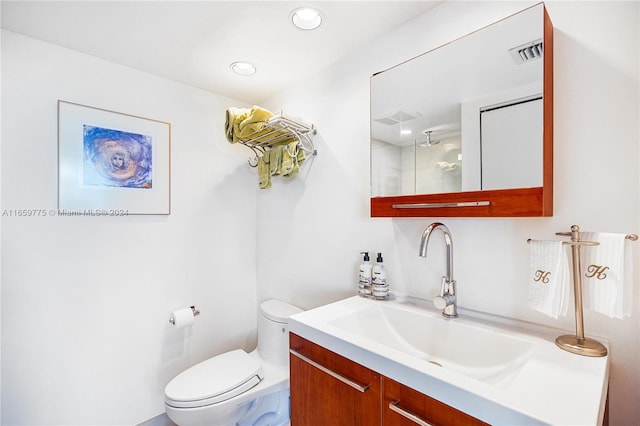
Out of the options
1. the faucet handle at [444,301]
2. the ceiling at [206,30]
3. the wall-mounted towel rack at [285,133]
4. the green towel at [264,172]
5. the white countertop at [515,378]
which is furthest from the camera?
the green towel at [264,172]

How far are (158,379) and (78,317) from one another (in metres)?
0.61

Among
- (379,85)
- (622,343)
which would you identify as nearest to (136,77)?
(379,85)

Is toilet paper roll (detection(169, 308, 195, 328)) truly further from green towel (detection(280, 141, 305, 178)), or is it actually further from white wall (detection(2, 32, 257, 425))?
green towel (detection(280, 141, 305, 178))

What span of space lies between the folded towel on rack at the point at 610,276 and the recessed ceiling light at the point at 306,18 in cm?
133

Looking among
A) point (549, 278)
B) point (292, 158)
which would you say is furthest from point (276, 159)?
point (549, 278)

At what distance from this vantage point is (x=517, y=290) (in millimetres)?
1025

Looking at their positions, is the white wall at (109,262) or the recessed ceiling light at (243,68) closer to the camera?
the white wall at (109,262)

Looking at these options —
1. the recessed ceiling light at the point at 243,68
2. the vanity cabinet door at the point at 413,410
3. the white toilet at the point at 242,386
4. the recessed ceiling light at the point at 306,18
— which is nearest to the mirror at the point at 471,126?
the recessed ceiling light at the point at 306,18

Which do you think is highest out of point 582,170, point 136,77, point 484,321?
point 136,77

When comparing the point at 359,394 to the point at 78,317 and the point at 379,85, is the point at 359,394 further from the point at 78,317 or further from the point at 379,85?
the point at 78,317

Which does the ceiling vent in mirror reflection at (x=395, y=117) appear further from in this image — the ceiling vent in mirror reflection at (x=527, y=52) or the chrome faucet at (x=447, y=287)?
the chrome faucet at (x=447, y=287)

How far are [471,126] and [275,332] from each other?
4.86 feet

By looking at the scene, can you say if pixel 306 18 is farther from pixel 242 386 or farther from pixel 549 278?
pixel 242 386

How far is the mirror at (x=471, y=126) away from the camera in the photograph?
924 mm
